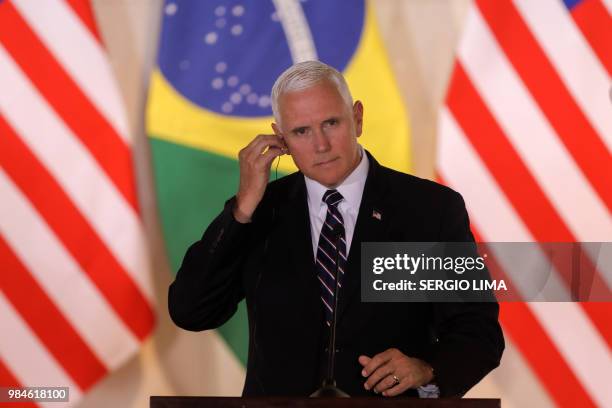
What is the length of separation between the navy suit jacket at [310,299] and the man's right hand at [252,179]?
2 cm

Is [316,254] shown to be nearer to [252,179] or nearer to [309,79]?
[252,179]

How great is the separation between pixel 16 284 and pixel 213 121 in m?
0.74

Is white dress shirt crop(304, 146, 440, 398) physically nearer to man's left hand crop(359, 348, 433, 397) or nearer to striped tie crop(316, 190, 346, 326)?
striped tie crop(316, 190, 346, 326)

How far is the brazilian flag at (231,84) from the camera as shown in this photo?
2654 millimetres

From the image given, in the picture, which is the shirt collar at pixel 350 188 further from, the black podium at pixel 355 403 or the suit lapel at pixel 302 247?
the black podium at pixel 355 403

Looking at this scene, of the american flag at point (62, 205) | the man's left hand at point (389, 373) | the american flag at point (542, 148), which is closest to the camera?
the man's left hand at point (389, 373)

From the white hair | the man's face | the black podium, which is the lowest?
the black podium

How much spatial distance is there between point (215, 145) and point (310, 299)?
994mm

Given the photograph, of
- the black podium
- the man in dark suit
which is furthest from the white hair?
the black podium

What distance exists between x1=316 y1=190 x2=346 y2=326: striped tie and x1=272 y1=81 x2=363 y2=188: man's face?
44 millimetres

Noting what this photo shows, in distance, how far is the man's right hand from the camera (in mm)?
1806

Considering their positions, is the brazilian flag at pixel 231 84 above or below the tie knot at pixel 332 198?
above

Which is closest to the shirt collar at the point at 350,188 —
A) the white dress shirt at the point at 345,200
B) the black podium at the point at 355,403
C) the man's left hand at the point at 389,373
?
the white dress shirt at the point at 345,200

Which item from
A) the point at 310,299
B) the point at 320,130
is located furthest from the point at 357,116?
the point at 310,299
